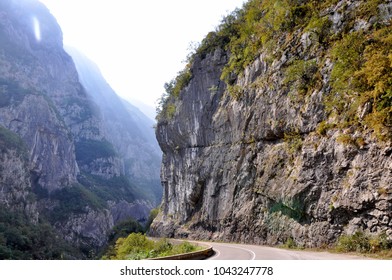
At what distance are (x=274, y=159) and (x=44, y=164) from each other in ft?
428

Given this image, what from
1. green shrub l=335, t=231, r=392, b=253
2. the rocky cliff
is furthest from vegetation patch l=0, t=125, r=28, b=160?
green shrub l=335, t=231, r=392, b=253

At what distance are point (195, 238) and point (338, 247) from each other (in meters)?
22.1

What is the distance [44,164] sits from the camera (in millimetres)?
136250

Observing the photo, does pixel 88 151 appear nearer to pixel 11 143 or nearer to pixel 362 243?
pixel 11 143

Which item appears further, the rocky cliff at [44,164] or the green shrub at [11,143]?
the green shrub at [11,143]

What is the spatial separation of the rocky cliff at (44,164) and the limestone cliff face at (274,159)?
54.5 metres

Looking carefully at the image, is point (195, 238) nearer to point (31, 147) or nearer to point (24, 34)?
point (31, 147)

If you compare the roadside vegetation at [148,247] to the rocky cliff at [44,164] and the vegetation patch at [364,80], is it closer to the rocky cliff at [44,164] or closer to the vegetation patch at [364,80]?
the vegetation patch at [364,80]

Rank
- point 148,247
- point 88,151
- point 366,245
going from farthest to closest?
1. point 88,151
2. point 148,247
3. point 366,245

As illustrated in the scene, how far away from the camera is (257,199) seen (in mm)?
27328

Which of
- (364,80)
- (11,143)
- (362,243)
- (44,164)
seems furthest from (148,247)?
(44,164)

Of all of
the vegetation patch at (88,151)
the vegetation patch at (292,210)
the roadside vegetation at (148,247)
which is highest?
the vegetation patch at (88,151)

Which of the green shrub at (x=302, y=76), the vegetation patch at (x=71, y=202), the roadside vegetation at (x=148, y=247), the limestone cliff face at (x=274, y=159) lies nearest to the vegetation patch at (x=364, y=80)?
the limestone cliff face at (x=274, y=159)

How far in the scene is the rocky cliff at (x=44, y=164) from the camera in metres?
104
